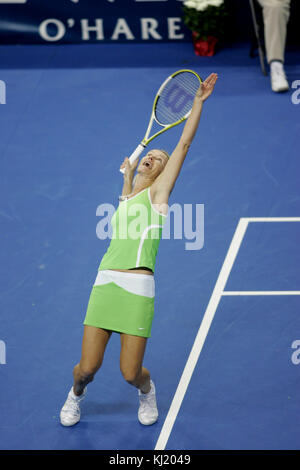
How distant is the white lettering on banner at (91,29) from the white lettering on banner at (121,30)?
0.60ft

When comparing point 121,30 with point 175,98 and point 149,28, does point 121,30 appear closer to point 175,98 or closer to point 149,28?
point 149,28

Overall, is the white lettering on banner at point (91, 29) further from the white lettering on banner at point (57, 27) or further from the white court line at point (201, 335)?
the white court line at point (201, 335)

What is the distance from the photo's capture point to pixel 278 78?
351 inches

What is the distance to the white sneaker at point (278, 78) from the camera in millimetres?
8852

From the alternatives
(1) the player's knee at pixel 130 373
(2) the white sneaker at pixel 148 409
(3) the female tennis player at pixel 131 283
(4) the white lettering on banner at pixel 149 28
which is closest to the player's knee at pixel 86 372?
(3) the female tennis player at pixel 131 283

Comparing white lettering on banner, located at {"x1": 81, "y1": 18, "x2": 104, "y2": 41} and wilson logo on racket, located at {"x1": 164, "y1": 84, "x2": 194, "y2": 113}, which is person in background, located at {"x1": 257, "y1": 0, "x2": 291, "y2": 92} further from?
wilson logo on racket, located at {"x1": 164, "y1": 84, "x2": 194, "y2": 113}

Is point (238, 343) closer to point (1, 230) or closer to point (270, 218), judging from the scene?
point (270, 218)

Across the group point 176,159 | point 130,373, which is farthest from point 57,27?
point 130,373

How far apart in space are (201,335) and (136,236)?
151 cm

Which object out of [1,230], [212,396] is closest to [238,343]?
[212,396]

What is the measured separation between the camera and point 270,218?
281 inches

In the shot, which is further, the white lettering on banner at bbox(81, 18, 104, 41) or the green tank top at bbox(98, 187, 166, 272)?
the white lettering on banner at bbox(81, 18, 104, 41)

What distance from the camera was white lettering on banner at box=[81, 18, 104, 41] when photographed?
9.91 meters

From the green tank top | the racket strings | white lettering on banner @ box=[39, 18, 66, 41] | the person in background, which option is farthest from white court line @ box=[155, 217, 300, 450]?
white lettering on banner @ box=[39, 18, 66, 41]
